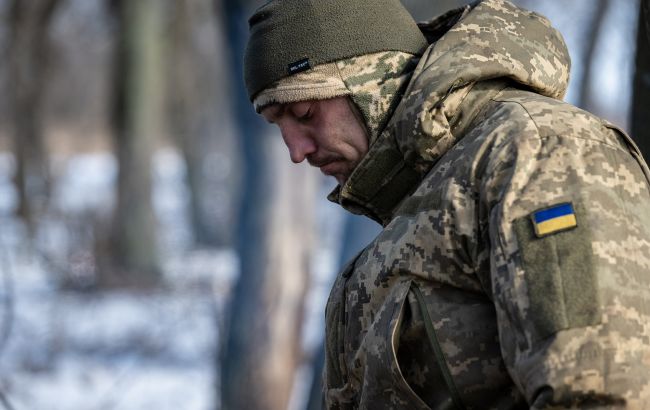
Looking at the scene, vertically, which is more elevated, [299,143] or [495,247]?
[299,143]

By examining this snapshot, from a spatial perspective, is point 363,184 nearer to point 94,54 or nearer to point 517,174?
point 517,174

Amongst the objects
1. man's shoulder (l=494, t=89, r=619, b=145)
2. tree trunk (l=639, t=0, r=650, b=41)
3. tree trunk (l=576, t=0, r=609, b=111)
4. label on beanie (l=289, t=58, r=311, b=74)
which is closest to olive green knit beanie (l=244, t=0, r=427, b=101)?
label on beanie (l=289, t=58, r=311, b=74)

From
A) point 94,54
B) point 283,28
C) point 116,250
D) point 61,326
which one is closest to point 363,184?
point 283,28

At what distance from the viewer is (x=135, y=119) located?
15.1 metres

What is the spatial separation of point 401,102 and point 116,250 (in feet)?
42.1

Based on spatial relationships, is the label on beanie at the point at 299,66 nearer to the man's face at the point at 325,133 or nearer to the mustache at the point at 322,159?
the man's face at the point at 325,133

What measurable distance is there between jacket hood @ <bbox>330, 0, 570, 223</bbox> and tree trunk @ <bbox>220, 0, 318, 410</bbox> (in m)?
4.31

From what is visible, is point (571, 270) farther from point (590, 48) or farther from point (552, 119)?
point (590, 48)

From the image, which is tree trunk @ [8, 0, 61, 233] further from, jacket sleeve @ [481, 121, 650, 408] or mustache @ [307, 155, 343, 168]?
jacket sleeve @ [481, 121, 650, 408]

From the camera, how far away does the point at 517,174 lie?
1.91 metres

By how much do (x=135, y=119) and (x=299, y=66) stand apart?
513 inches

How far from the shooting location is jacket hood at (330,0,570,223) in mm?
2156

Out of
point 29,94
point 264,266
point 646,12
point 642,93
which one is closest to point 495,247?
point 646,12

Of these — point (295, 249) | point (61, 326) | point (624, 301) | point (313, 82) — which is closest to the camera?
point (624, 301)
